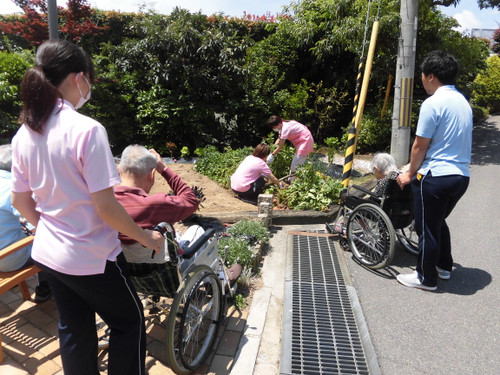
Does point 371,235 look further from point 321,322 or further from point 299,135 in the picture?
point 299,135

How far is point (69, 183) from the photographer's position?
61.4 inches

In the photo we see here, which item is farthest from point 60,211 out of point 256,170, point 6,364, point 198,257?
point 256,170

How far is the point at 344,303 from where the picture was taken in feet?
10.6

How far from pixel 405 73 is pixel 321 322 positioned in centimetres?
479

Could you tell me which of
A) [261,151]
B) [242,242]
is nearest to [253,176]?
[261,151]

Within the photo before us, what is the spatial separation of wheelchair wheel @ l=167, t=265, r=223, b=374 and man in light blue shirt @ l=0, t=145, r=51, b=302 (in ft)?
4.42

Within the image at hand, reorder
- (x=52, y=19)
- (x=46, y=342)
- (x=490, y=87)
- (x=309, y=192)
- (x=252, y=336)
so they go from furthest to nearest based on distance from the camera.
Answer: (x=490, y=87) → (x=309, y=192) → (x=52, y=19) → (x=252, y=336) → (x=46, y=342)

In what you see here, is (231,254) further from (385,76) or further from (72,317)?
(385,76)

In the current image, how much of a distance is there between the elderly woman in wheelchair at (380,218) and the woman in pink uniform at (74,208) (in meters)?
2.40

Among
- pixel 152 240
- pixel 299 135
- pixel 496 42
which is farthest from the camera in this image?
pixel 496 42

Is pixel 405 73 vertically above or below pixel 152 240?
above

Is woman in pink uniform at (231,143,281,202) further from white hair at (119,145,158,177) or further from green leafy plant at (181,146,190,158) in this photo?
white hair at (119,145,158,177)

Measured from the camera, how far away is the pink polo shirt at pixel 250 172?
5395 mm

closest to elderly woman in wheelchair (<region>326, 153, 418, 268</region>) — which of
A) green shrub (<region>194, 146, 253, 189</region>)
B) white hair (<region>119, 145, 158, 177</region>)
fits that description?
white hair (<region>119, 145, 158, 177</region>)
